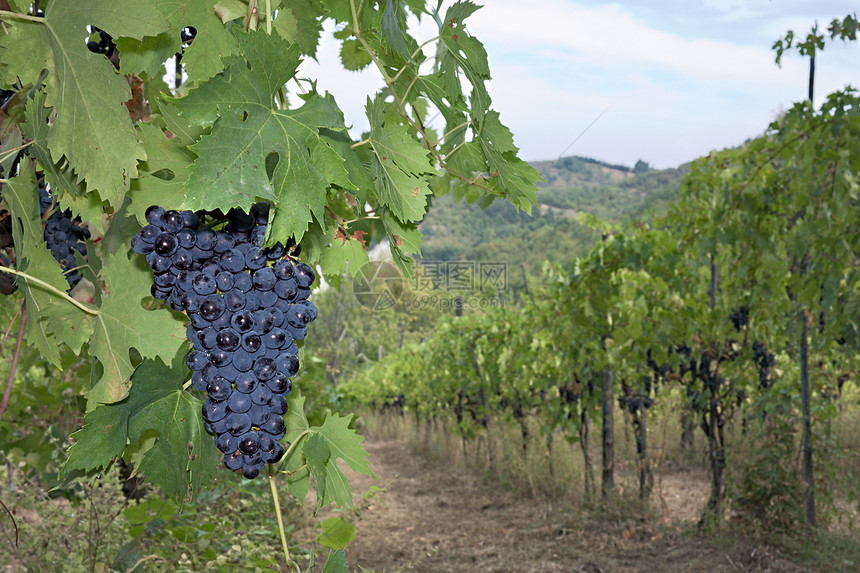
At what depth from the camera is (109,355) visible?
3.10 feet

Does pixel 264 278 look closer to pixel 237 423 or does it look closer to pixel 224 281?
pixel 224 281

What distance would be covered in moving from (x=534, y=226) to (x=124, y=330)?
46008 millimetres

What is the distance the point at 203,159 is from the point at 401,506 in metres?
7.16

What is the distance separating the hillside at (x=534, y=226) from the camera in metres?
41.2

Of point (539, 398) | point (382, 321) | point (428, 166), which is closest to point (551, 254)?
point (382, 321)

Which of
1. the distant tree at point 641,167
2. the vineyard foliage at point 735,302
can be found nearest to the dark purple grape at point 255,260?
the vineyard foliage at point 735,302

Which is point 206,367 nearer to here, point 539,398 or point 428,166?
point 428,166

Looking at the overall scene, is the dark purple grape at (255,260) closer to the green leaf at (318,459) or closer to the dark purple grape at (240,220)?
the dark purple grape at (240,220)

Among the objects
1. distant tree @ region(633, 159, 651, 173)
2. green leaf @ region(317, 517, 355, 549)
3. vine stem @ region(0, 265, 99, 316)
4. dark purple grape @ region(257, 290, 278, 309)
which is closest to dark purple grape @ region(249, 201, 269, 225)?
dark purple grape @ region(257, 290, 278, 309)

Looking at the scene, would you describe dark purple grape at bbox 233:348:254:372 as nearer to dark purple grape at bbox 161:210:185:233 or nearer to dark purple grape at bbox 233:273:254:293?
dark purple grape at bbox 233:273:254:293

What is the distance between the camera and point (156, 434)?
90cm

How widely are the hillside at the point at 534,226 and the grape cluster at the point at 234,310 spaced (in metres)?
35.7

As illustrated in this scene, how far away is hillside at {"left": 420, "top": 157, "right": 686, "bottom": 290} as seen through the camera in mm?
41156

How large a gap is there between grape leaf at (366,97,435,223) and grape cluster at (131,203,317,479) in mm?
194
